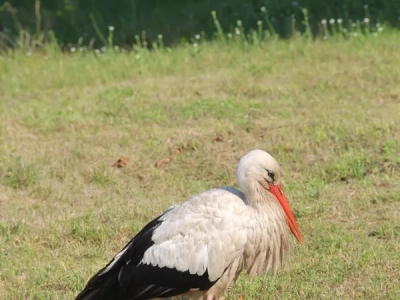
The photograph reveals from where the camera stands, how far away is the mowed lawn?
649cm

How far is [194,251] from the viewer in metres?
5.47

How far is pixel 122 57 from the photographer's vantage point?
11641 mm

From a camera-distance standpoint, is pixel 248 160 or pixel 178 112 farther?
pixel 178 112

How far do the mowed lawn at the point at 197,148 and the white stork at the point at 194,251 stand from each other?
1.82 ft

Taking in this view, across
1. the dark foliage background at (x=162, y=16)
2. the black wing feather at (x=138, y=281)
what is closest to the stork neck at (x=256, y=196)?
the black wing feather at (x=138, y=281)

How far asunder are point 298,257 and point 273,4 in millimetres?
7172

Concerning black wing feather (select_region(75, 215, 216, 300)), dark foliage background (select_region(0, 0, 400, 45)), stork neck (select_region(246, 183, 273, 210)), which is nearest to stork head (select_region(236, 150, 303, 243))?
stork neck (select_region(246, 183, 273, 210))

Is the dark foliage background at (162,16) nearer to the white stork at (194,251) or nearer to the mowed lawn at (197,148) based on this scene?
the mowed lawn at (197,148)

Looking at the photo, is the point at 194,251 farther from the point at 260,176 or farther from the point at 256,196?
the point at 260,176

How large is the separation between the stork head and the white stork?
0.01 metres

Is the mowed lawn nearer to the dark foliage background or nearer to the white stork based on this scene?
the white stork

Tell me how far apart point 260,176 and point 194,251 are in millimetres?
626

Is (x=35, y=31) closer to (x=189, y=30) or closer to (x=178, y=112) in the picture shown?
(x=189, y=30)

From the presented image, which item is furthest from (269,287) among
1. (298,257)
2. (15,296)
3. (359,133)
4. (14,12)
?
(14,12)
